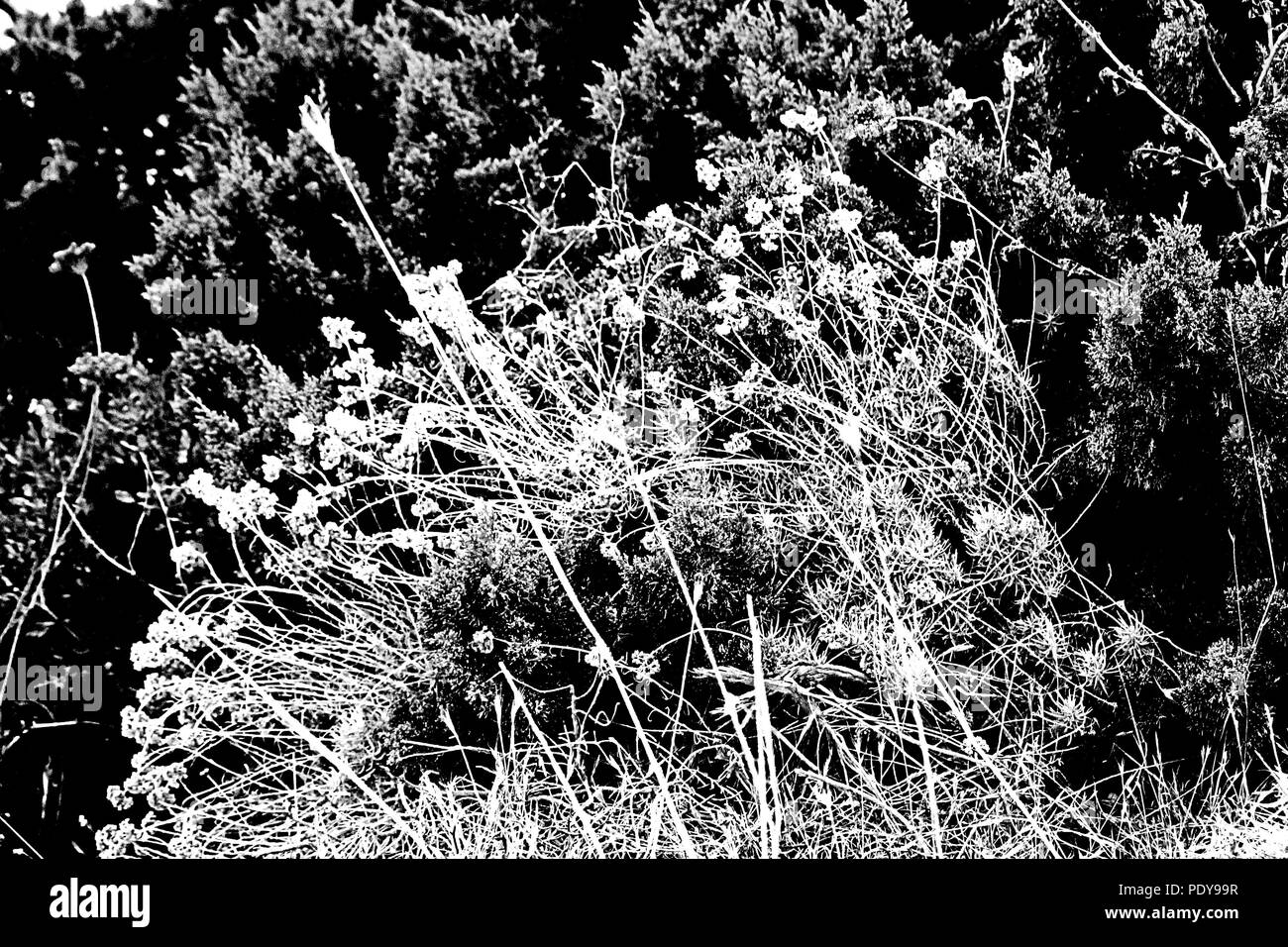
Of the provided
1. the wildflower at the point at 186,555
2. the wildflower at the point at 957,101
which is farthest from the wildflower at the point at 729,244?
the wildflower at the point at 186,555

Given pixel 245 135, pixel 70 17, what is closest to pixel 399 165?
pixel 245 135

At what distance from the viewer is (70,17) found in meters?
5.07

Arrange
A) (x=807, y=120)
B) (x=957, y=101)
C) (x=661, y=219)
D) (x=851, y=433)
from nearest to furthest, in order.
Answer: (x=851, y=433)
(x=807, y=120)
(x=661, y=219)
(x=957, y=101)

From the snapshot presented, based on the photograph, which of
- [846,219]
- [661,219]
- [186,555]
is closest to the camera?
[846,219]

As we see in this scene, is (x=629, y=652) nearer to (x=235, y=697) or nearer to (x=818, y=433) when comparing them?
(x=818, y=433)

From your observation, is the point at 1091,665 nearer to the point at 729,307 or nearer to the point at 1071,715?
the point at 1071,715

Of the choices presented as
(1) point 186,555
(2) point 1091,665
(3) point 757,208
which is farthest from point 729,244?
(1) point 186,555

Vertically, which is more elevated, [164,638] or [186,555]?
[186,555]

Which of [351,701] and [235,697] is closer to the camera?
[351,701]

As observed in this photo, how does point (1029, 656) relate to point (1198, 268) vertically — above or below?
below

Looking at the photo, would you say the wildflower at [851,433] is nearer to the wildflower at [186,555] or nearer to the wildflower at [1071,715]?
the wildflower at [1071,715]

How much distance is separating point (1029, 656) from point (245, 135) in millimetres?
3782

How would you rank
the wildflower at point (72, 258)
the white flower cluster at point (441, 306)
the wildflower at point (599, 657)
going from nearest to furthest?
the wildflower at point (599, 657), the white flower cluster at point (441, 306), the wildflower at point (72, 258)
